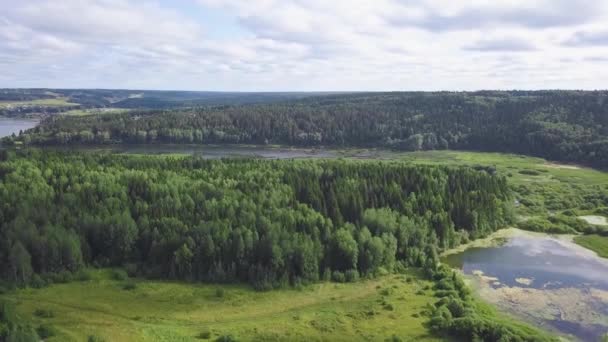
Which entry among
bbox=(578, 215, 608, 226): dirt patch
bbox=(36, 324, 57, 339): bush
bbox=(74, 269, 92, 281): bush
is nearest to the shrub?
bbox=(36, 324, 57, 339): bush

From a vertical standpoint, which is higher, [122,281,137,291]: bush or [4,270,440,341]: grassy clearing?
[122,281,137,291]: bush

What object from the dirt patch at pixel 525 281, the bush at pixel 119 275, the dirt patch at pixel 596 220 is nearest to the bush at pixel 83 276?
the bush at pixel 119 275

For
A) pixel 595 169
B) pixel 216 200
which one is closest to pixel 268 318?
pixel 216 200

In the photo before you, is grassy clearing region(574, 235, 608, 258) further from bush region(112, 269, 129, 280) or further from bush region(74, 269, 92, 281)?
bush region(74, 269, 92, 281)

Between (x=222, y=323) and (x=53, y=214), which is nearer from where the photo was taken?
(x=222, y=323)

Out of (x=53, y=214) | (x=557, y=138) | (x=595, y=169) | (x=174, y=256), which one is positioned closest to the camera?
(x=174, y=256)

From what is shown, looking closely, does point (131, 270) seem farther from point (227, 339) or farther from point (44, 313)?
point (227, 339)

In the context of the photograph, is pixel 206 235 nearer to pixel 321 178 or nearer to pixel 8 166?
pixel 321 178
